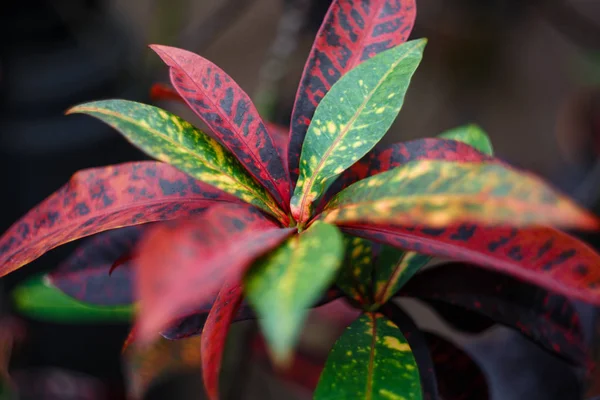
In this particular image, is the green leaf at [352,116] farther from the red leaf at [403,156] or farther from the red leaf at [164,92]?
the red leaf at [164,92]

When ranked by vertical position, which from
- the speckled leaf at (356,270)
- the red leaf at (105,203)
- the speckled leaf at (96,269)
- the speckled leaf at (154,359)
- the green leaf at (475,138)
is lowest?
the speckled leaf at (154,359)

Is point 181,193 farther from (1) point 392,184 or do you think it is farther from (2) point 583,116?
(2) point 583,116

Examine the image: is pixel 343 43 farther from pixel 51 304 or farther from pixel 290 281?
pixel 51 304

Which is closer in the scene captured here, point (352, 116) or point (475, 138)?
point (352, 116)

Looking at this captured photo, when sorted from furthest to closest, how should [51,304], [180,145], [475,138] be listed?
[51,304] → [475,138] → [180,145]

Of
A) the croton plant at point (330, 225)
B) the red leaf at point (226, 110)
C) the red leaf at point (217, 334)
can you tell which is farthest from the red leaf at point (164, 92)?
the red leaf at point (217, 334)

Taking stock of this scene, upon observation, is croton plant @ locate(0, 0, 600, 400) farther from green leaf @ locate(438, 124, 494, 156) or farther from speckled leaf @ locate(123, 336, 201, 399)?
speckled leaf @ locate(123, 336, 201, 399)

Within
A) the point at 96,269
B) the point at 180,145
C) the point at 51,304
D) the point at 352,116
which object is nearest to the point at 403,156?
the point at 352,116

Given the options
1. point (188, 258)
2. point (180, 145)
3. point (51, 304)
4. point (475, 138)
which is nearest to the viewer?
point (188, 258)
